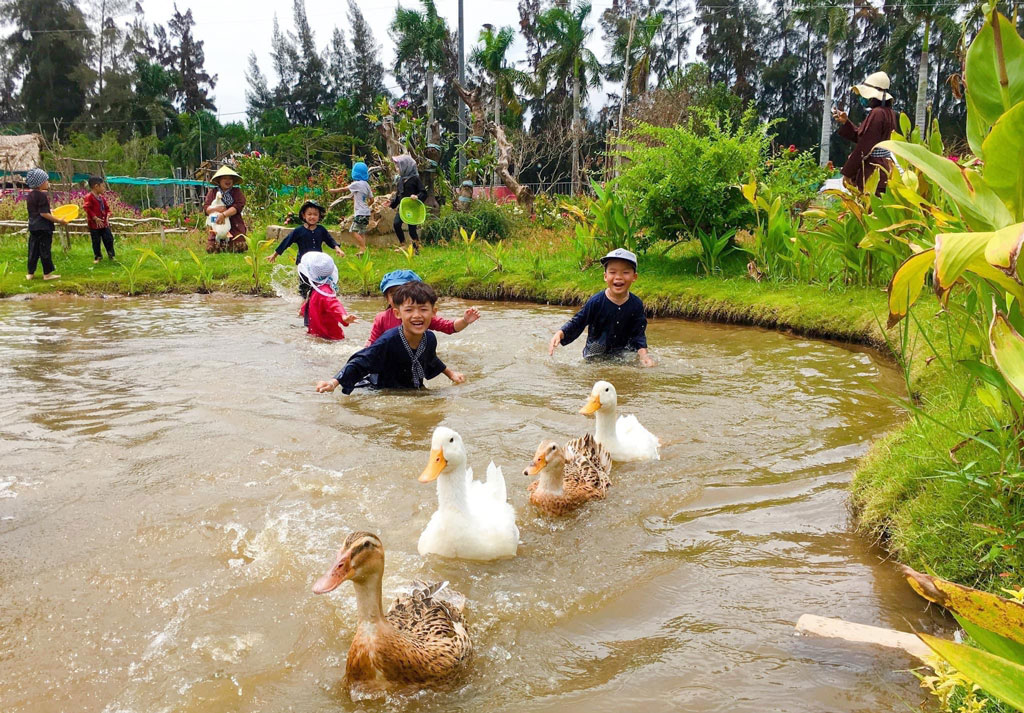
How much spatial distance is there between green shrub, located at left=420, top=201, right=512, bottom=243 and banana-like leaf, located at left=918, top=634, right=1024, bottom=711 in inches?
608

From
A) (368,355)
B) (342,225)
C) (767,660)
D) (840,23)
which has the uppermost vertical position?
(840,23)

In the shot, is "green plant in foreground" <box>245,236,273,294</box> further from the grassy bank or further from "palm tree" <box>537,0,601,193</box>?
"palm tree" <box>537,0,601,193</box>

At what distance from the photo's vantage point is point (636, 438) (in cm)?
493

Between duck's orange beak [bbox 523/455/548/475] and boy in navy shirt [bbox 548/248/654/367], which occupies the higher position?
boy in navy shirt [bbox 548/248/654/367]

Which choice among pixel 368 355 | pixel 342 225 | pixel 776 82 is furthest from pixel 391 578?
pixel 776 82

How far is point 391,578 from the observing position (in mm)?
3469

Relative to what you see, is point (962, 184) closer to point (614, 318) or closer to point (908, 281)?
point (908, 281)

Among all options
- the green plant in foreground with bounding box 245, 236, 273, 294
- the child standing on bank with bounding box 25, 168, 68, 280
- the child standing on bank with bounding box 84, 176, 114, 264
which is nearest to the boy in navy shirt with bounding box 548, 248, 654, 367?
the green plant in foreground with bounding box 245, 236, 273, 294

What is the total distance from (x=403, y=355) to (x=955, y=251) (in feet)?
15.6

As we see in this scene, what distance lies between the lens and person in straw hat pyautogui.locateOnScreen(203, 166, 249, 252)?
1507cm

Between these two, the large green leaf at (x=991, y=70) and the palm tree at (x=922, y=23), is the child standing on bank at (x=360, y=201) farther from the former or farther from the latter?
the palm tree at (x=922, y=23)

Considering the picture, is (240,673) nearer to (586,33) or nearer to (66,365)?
(66,365)

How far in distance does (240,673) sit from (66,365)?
5.92 meters

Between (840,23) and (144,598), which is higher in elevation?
(840,23)
